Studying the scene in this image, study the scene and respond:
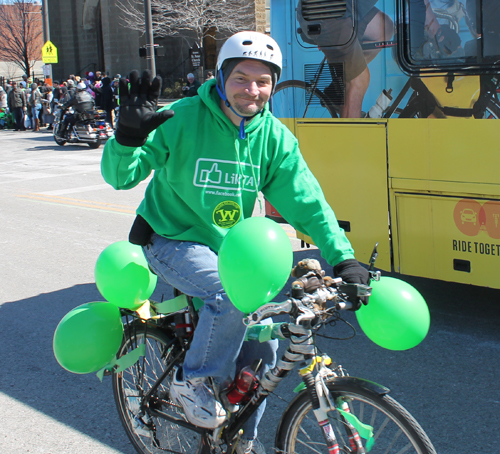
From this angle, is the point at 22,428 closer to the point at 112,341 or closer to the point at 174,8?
the point at 112,341

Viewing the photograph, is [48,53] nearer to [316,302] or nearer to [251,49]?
[251,49]

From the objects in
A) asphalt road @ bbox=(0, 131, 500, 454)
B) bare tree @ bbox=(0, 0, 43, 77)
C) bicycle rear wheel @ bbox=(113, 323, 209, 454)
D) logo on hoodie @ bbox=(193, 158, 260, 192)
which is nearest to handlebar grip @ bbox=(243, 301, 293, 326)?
logo on hoodie @ bbox=(193, 158, 260, 192)

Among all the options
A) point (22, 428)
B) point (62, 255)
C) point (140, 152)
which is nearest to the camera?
point (140, 152)

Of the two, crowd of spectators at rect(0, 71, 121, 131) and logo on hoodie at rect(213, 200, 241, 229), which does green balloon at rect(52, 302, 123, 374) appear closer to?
logo on hoodie at rect(213, 200, 241, 229)

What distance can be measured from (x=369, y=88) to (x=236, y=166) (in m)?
2.72

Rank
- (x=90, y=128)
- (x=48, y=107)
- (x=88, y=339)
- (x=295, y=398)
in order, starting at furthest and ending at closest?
(x=48, y=107)
(x=90, y=128)
(x=88, y=339)
(x=295, y=398)

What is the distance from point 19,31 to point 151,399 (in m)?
52.1

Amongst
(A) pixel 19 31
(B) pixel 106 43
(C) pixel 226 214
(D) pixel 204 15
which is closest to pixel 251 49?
(C) pixel 226 214

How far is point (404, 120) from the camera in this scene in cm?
490

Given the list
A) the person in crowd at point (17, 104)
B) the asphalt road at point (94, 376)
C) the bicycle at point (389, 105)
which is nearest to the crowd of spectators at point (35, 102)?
the person in crowd at point (17, 104)

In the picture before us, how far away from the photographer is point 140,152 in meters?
2.61

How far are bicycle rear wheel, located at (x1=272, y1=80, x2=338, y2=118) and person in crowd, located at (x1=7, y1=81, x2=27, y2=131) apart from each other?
21.8 m

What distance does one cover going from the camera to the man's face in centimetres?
260

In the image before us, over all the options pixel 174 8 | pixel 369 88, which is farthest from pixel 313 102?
pixel 174 8
